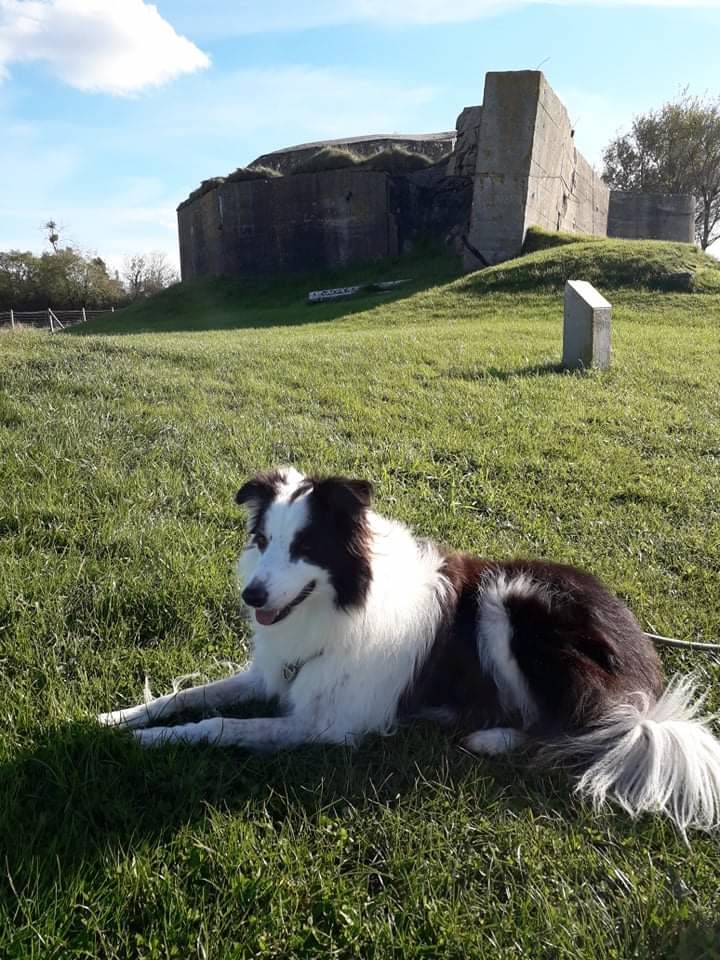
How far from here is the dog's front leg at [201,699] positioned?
286 cm

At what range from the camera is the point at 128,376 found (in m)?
7.45

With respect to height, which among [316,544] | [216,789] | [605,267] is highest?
[605,267]

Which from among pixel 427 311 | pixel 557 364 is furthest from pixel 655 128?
pixel 557 364

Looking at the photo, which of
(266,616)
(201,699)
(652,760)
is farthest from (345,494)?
(652,760)

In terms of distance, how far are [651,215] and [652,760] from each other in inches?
1308

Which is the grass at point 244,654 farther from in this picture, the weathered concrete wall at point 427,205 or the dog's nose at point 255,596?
the weathered concrete wall at point 427,205

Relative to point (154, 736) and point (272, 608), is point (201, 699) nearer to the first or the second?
point (154, 736)

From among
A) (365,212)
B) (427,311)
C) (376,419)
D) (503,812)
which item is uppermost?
(365,212)

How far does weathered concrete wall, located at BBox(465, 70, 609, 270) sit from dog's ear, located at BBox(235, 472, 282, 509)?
710 inches

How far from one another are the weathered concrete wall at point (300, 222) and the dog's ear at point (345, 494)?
23313mm

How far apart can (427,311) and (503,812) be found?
14298 mm

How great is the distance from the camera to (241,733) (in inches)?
107

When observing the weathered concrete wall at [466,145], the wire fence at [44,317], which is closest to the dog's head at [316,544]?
the weathered concrete wall at [466,145]

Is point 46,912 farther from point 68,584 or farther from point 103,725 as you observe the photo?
point 68,584
